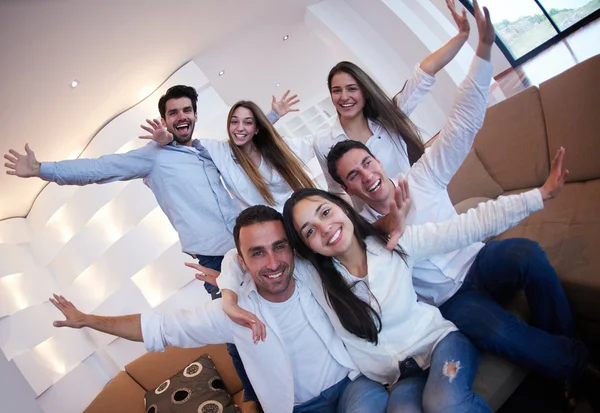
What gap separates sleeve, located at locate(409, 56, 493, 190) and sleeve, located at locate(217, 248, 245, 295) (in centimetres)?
82

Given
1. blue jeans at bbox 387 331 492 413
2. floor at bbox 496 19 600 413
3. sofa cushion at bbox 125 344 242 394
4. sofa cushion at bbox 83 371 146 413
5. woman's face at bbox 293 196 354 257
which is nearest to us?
blue jeans at bbox 387 331 492 413

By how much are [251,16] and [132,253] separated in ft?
8.79

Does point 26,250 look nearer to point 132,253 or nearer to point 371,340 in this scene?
point 132,253

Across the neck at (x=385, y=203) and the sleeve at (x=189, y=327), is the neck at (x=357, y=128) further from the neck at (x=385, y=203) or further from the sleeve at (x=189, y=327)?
the sleeve at (x=189, y=327)

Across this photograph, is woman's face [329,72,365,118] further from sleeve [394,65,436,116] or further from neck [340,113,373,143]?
sleeve [394,65,436,116]

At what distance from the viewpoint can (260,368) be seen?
1.50m

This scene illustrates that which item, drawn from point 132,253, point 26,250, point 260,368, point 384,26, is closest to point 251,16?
point 384,26

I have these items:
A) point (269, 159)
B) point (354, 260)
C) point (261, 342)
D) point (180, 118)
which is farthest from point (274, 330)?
point (180, 118)

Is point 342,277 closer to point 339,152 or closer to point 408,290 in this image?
point 408,290

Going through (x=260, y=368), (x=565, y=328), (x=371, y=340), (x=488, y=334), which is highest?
(x=260, y=368)

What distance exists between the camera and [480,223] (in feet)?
4.58

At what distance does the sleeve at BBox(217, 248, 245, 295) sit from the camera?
157 cm

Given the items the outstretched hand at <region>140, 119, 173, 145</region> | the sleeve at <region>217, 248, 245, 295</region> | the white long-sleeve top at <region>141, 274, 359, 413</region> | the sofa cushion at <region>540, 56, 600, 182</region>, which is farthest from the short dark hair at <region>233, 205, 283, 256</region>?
the sofa cushion at <region>540, 56, 600, 182</region>

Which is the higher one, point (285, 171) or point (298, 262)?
point (285, 171)
